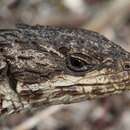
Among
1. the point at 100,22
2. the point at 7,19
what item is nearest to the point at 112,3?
the point at 100,22

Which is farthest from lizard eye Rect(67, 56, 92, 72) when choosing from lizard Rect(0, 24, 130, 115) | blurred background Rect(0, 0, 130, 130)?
blurred background Rect(0, 0, 130, 130)

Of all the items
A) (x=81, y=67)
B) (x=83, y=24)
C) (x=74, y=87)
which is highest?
(x=83, y=24)

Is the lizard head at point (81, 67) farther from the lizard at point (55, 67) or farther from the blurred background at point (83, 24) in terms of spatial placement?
the blurred background at point (83, 24)

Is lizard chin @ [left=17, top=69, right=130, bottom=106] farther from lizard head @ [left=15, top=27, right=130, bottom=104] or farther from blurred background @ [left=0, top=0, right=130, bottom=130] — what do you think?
blurred background @ [left=0, top=0, right=130, bottom=130]

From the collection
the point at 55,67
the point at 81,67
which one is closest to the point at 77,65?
the point at 81,67

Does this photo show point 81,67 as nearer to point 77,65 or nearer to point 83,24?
→ point 77,65

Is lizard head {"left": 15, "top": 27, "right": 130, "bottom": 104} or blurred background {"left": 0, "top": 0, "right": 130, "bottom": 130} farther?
blurred background {"left": 0, "top": 0, "right": 130, "bottom": 130}
